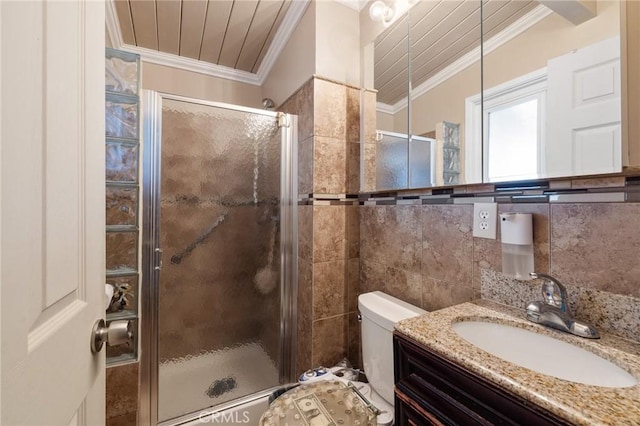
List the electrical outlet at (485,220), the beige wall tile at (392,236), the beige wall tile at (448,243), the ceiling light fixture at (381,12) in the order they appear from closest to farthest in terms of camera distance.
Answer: the electrical outlet at (485,220), the beige wall tile at (448,243), the beige wall tile at (392,236), the ceiling light fixture at (381,12)

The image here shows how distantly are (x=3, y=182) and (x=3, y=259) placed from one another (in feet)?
0.27

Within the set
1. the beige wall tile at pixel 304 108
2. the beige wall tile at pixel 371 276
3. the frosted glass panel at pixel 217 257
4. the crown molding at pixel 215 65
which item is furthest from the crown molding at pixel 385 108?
the beige wall tile at pixel 371 276

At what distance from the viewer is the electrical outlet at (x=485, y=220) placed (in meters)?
0.97

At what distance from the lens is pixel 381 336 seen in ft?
3.80

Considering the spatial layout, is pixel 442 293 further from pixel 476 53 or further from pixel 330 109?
pixel 330 109

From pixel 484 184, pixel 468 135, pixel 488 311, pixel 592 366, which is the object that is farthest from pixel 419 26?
pixel 592 366

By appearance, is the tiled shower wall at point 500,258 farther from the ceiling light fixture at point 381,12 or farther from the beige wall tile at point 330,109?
the ceiling light fixture at point 381,12

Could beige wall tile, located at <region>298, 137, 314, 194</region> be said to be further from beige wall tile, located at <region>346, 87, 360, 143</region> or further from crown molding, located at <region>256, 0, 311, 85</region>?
crown molding, located at <region>256, 0, 311, 85</region>

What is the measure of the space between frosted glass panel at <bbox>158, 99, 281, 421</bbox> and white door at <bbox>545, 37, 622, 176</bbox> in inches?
51.2

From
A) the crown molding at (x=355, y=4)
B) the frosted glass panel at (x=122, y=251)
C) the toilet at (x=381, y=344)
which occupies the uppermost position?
the crown molding at (x=355, y=4)

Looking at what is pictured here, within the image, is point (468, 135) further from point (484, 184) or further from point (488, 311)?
point (488, 311)

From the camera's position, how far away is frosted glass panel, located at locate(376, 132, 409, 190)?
138 centimetres

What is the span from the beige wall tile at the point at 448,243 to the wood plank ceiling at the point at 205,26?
1.49 meters

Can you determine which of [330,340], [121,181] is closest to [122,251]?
[121,181]
